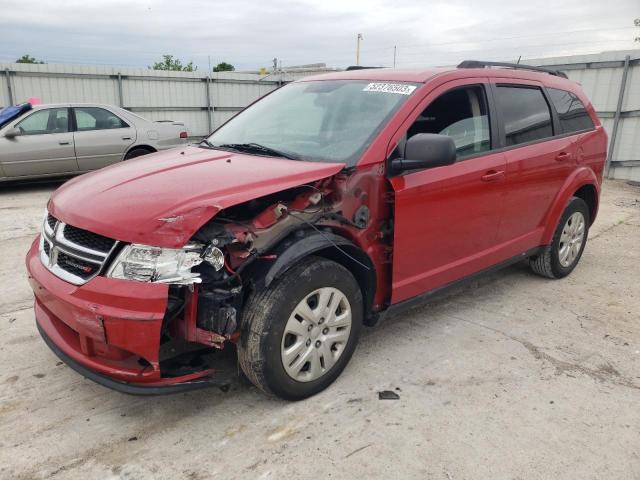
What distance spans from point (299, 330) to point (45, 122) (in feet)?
25.6

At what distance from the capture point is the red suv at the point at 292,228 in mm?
2389

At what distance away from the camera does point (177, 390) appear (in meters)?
2.43

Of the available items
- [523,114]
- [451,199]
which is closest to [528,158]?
[523,114]

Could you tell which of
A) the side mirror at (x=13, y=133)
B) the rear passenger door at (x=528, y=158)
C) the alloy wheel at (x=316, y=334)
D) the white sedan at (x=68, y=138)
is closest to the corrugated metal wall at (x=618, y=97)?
the rear passenger door at (x=528, y=158)

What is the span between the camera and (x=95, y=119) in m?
9.14

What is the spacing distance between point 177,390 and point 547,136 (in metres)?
3.51

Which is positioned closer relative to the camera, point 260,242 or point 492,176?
point 260,242

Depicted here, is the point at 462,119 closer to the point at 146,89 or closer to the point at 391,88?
the point at 391,88

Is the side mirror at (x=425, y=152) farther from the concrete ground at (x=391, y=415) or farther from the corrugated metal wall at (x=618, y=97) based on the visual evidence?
the corrugated metal wall at (x=618, y=97)

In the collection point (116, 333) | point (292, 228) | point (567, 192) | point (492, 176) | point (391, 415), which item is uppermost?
point (492, 176)

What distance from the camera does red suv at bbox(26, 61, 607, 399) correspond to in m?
2.39

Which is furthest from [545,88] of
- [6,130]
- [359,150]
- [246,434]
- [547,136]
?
[6,130]

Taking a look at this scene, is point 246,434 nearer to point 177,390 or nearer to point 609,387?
point 177,390

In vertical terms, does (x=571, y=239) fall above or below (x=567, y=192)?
below
